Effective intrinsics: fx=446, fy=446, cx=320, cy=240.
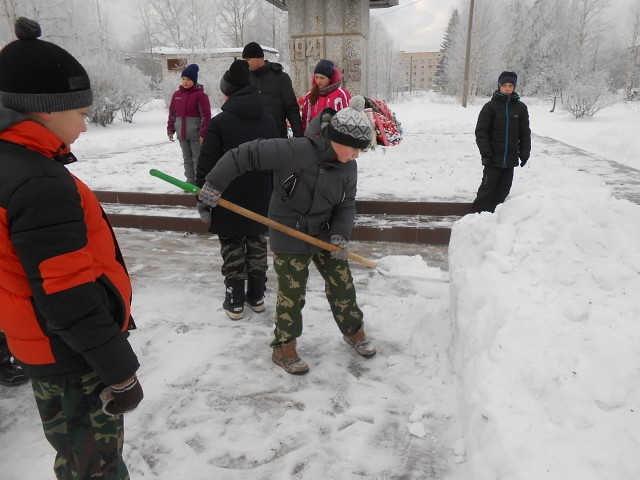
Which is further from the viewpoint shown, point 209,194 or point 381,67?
point 381,67

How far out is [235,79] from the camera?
10.5ft

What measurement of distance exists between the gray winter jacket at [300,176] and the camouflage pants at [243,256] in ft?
2.35

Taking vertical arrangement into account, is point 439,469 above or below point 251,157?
below

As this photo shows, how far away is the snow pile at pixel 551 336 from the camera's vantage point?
1725 mm

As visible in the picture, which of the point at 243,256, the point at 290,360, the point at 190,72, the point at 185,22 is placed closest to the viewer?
the point at 290,360

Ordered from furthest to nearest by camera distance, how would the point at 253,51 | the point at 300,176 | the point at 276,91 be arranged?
the point at 276,91
the point at 253,51
the point at 300,176

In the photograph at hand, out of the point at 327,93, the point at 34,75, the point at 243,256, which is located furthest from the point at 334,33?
the point at 34,75

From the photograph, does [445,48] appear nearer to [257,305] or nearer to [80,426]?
[257,305]

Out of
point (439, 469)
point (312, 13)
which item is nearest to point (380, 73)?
point (312, 13)

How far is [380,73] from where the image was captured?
5338 cm

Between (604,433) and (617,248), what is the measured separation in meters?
1.29

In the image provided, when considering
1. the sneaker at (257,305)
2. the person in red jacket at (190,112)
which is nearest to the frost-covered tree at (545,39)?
the person in red jacket at (190,112)

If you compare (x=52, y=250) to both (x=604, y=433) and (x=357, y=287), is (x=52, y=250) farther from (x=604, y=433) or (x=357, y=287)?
(x=357, y=287)

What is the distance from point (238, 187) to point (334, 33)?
776 cm
